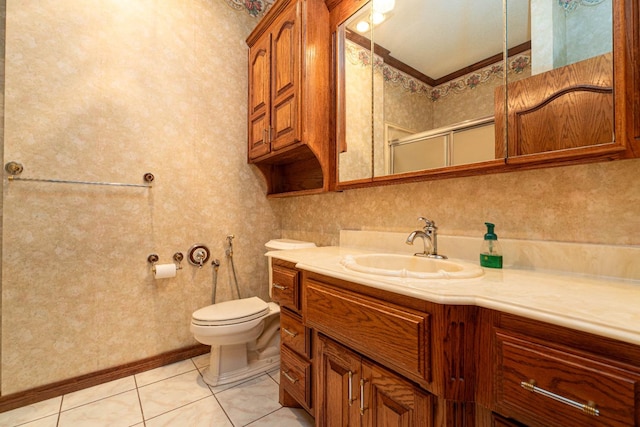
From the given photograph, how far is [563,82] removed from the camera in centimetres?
85

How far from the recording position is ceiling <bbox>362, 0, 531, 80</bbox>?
3.28ft

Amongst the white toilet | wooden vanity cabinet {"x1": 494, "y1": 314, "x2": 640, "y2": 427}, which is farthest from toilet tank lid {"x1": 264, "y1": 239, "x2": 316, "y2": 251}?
wooden vanity cabinet {"x1": 494, "y1": 314, "x2": 640, "y2": 427}

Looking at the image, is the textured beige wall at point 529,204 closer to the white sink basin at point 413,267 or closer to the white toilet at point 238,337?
the white sink basin at point 413,267

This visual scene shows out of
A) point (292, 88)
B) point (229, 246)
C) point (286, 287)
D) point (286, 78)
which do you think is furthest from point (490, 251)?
point (229, 246)

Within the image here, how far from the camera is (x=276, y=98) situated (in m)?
1.80

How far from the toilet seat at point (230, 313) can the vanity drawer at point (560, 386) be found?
131cm

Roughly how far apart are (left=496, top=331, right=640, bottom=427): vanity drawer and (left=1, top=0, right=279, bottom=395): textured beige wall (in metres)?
1.87

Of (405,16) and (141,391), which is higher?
(405,16)

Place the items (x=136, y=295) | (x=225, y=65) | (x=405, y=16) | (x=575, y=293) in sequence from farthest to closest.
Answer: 1. (x=225, y=65)
2. (x=136, y=295)
3. (x=405, y=16)
4. (x=575, y=293)

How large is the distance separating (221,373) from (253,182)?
4.50 feet

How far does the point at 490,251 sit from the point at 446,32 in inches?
38.4

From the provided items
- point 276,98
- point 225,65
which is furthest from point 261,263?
point 225,65

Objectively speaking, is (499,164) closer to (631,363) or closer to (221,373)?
(631,363)

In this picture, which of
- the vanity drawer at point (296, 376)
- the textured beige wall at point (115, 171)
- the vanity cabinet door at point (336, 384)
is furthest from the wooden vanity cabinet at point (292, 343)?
the textured beige wall at point (115, 171)
